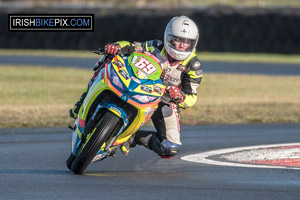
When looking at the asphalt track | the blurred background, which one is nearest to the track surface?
the asphalt track

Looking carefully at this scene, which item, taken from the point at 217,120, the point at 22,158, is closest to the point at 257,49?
the point at 217,120

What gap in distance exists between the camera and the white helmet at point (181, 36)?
24.7 feet

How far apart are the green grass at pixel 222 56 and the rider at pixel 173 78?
69.7 feet

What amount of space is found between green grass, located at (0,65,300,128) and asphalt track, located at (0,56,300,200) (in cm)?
214

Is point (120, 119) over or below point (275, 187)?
over

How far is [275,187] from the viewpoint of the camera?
21.6 ft

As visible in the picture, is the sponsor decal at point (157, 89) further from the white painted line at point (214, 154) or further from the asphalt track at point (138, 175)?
the white painted line at point (214, 154)

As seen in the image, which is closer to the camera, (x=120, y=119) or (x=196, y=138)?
(x=120, y=119)

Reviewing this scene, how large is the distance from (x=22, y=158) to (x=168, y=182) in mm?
2409

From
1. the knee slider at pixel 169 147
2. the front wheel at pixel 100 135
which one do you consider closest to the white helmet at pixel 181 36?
the knee slider at pixel 169 147

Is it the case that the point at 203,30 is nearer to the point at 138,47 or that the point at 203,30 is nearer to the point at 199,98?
the point at 199,98

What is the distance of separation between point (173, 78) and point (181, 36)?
494 mm

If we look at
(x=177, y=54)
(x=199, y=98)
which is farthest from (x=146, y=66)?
(x=199, y=98)

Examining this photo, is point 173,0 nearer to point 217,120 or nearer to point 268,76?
point 268,76
